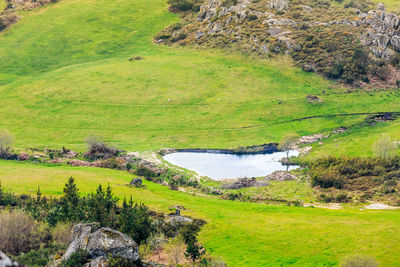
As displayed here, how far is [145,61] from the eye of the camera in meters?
117

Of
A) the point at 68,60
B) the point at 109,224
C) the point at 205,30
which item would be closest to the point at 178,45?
the point at 205,30

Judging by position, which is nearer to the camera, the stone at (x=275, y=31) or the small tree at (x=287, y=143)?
the small tree at (x=287, y=143)

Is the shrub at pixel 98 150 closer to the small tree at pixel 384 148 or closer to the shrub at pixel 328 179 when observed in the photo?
the shrub at pixel 328 179

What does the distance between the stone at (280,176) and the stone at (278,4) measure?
242ft

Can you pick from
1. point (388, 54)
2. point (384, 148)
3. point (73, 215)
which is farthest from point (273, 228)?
point (388, 54)

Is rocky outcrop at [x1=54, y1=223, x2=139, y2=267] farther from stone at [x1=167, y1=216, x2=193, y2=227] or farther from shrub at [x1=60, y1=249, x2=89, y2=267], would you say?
stone at [x1=167, y1=216, x2=193, y2=227]

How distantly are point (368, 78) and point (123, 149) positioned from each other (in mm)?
62589

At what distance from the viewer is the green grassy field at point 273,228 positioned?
124 feet

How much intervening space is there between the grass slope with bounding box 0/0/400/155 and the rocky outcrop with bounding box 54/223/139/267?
48321 mm

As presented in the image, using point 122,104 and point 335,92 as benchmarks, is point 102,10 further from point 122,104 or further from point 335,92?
point 335,92

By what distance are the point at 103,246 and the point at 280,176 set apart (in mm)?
41303

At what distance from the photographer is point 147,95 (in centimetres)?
10019

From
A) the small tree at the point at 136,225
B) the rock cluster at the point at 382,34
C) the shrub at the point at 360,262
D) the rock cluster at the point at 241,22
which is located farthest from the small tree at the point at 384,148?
the rock cluster at the point at 241,22

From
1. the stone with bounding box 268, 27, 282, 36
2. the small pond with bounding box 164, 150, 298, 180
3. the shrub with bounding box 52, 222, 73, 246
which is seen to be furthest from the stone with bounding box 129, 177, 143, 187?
the stone with bounding box 268, 27, 282, 36
